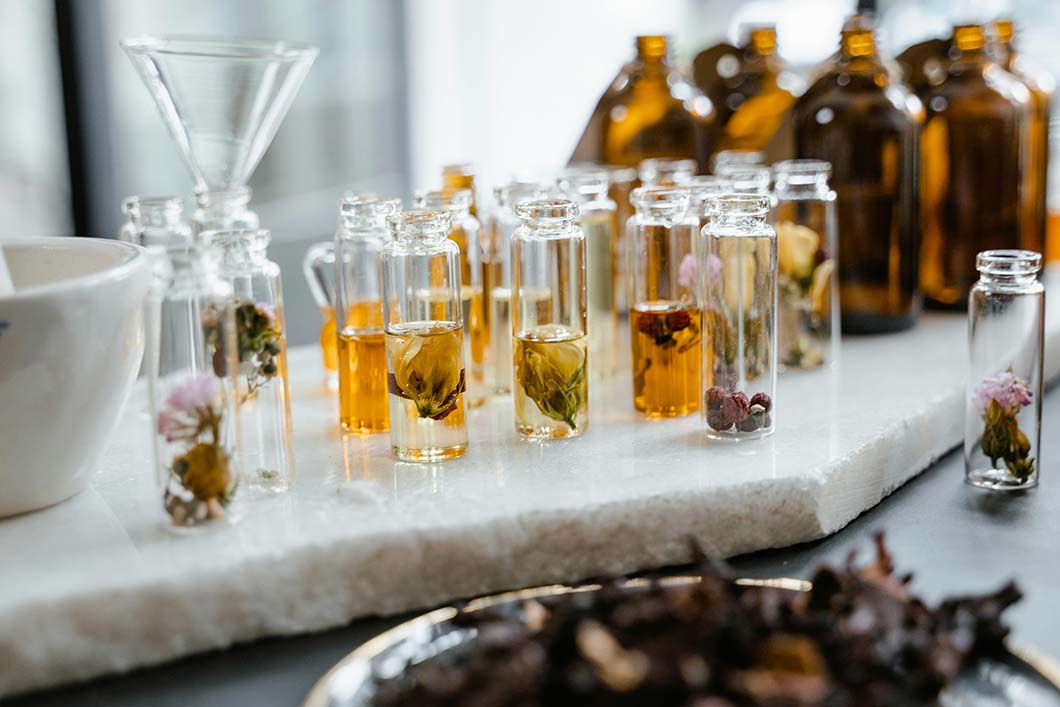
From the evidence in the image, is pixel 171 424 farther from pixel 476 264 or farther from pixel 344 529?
pixel 476 264

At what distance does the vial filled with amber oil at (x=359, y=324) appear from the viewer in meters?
1.08

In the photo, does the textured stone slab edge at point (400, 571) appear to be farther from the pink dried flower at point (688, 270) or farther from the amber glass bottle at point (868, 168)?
the amber glass bottle at point (868, 168)

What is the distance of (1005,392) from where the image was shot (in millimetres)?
1003

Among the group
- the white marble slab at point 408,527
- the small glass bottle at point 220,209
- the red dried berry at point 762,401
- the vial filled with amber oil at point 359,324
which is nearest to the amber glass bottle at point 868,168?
the white marble slab at point 408,527

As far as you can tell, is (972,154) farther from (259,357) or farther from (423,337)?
(259,357)

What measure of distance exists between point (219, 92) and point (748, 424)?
53 centimetres

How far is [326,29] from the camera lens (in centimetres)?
340

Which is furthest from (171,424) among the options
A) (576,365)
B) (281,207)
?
(281,207)

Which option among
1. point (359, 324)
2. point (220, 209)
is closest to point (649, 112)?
point (359, 324)

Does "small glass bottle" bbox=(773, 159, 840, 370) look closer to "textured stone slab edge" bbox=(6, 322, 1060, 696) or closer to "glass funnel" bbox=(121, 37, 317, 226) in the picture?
"textured stone slab edge" bbox=(6, 322, 1060, 696)

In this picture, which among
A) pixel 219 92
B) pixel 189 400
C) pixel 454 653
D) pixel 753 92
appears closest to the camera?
pixel 454 653

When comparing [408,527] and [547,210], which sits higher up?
[547,210]

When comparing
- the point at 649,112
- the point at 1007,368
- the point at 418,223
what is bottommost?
the point at 1007,368

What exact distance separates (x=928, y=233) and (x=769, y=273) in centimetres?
61
